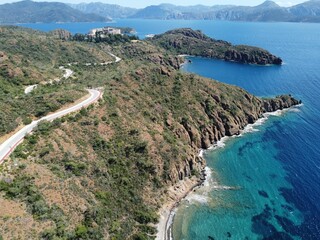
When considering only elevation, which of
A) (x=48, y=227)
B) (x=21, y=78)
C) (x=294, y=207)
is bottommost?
(x=294, y=207)

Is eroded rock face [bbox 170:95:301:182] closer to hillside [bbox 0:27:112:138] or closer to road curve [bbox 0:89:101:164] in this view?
road curve [bbox 0:89:101:164]

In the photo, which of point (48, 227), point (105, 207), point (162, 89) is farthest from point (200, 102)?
point (48, 227)

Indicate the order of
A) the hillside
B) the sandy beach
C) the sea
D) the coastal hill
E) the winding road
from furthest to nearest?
1. the hillside
2. the sea
3. the sandy beach
4. the winding road
5. the coastal hill

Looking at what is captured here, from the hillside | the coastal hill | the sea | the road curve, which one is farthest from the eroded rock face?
the hillside

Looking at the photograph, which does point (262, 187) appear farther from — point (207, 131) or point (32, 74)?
point (32, 74)

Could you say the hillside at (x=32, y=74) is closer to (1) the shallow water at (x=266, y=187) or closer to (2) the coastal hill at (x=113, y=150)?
(2) the coastal hill at (x=113, y=150)

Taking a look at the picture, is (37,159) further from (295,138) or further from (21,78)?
(295,138)
